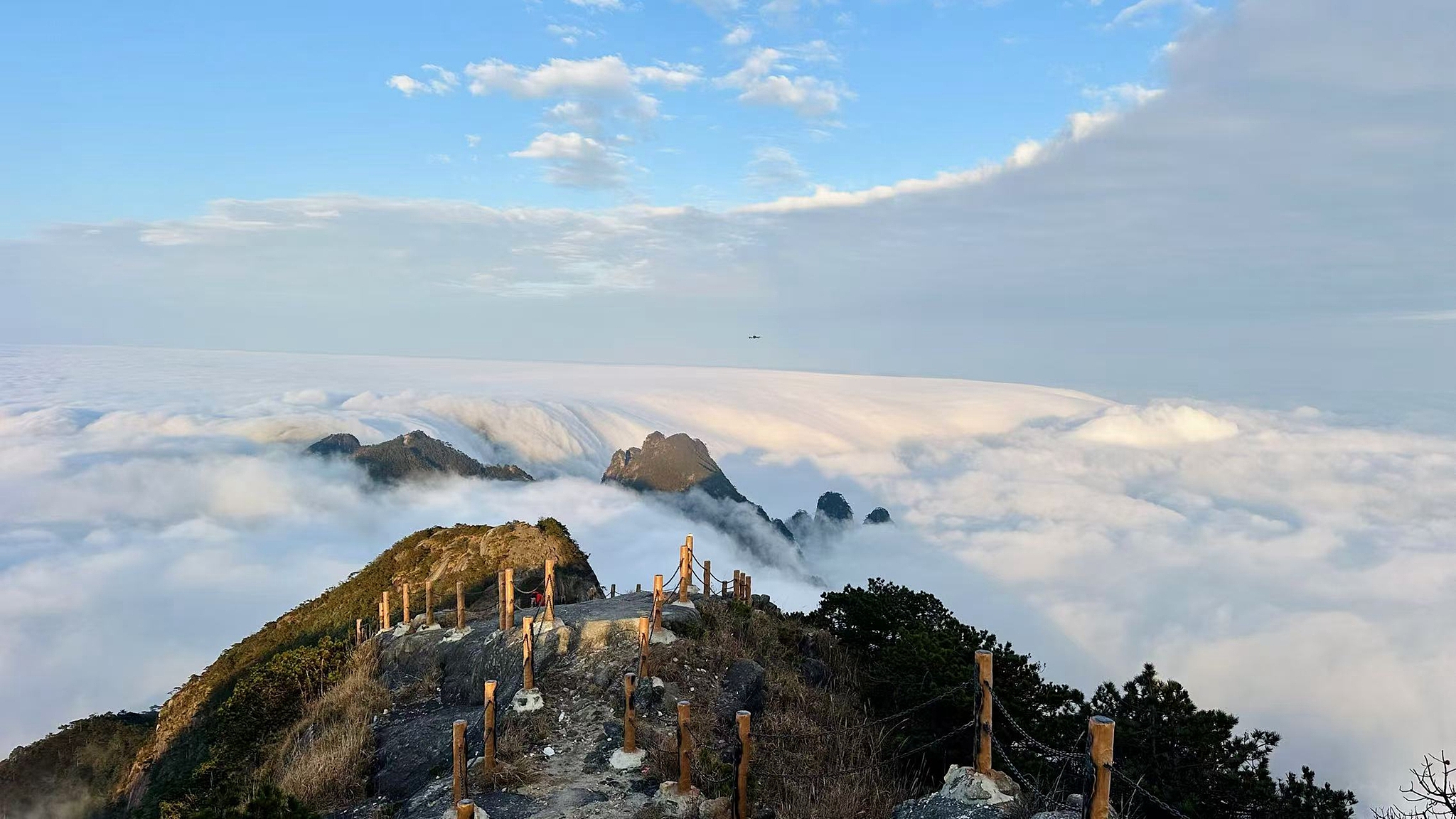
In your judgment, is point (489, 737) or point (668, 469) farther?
point (668, 469)

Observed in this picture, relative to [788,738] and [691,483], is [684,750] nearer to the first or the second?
[788,738]

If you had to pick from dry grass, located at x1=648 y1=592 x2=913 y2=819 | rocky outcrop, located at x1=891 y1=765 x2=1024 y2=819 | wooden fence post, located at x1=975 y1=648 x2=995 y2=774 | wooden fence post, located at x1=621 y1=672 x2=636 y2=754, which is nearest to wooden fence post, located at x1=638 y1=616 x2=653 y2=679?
dry grass, located at x1=648 y1=592 x2=913 y2=819

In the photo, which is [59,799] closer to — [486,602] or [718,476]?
[486,602]

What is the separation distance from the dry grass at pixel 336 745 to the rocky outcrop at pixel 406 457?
119736mm

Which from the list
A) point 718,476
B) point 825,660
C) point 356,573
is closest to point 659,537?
A: point 718,476

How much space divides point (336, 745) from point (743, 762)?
7422 mm

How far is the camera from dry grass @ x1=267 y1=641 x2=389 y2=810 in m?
10.3

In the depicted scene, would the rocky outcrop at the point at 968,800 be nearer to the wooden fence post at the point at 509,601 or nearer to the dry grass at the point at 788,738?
the dry grass at the point at 788,738

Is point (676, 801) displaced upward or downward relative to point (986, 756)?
downward

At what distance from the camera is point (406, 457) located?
13038cm

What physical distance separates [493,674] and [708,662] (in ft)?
13.8

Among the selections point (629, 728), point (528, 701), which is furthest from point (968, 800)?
point (528, 701)

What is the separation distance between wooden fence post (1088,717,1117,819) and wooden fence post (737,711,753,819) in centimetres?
344

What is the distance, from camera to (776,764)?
31.8 ft
